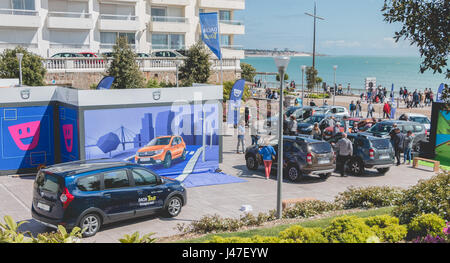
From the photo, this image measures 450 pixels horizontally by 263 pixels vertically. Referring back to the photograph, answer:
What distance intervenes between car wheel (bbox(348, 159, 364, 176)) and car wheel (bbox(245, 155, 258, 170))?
143 inches

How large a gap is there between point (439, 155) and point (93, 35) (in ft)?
110

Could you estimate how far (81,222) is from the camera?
418 inches

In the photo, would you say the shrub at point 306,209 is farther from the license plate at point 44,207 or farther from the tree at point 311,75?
the tree at point 311,75

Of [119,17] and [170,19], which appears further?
[170,19]

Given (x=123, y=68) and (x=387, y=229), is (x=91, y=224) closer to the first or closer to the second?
(x=387, y=229)

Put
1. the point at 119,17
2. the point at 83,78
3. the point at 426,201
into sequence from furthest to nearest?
1. the point at 119,17
2. the point at 83,78
3. the point at 426,201

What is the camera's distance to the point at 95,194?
10.9 metres

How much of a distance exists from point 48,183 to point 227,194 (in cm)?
600

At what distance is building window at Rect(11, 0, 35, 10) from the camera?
134 ft

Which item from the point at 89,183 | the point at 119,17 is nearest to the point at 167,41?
the point at 119,17

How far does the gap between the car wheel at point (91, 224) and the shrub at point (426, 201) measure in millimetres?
6403

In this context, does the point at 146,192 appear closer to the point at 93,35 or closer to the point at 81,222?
the point at 81,222

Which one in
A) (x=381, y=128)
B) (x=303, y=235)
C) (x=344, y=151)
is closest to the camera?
(x=303, y=235)
